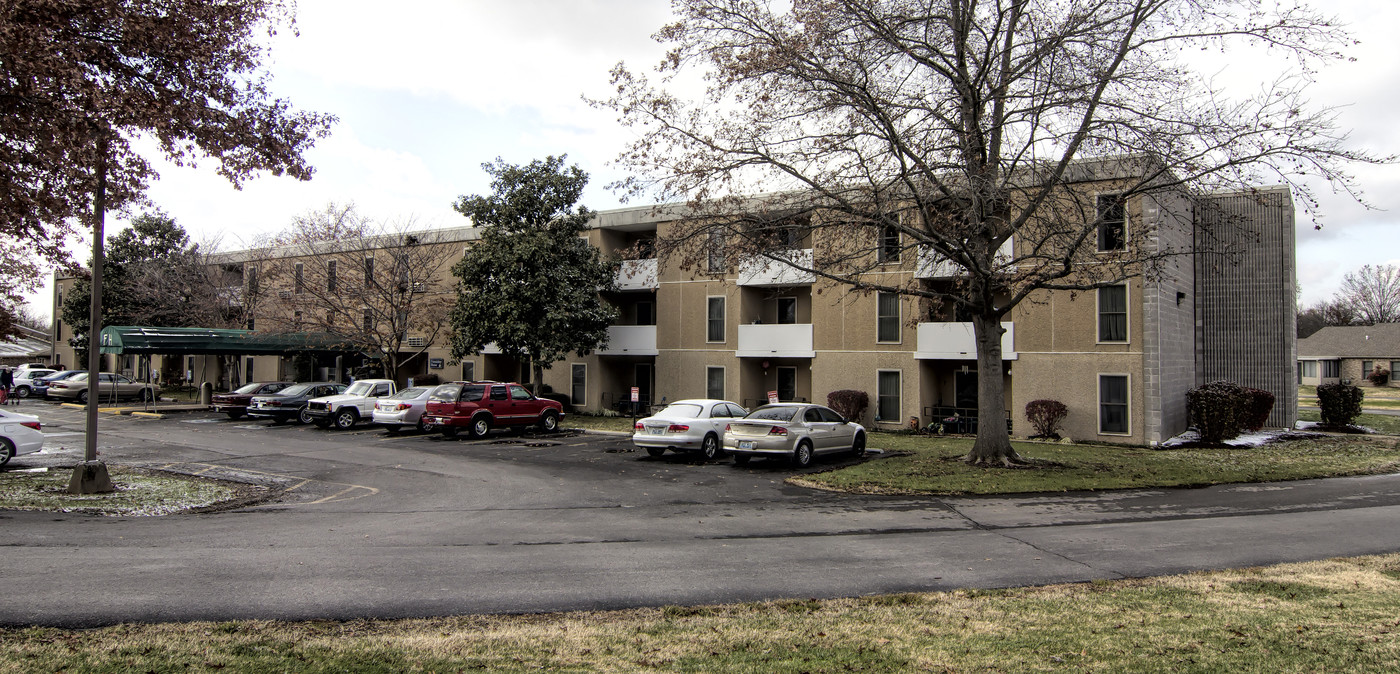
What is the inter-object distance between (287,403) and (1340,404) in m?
36.4

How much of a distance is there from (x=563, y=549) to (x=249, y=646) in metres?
4.04

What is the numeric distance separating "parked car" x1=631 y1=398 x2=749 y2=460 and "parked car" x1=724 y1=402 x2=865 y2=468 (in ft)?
2.17

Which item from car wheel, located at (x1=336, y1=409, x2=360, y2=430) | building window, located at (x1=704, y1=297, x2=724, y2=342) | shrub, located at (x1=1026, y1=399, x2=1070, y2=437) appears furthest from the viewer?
building window, located at (x1=704, y1=297, x2=724, y2=342)

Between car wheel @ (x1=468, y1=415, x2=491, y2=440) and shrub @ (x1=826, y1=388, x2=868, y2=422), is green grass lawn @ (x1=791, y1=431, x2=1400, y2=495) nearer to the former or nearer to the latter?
shrub @ (x1=826, y1=388, x2=868, y2=422)

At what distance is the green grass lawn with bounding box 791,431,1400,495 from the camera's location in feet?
48.6

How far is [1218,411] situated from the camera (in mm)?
22750

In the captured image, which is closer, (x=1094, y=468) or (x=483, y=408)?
(x=1094, y=468)

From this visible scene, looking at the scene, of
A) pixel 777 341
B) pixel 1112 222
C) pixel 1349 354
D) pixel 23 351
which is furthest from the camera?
pixel 1349 354

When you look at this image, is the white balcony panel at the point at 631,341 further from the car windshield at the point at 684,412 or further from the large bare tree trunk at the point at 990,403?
the large bare tree trunk at the point at 990,403

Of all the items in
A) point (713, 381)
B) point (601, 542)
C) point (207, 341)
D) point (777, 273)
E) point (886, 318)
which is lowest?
point (601, 542)

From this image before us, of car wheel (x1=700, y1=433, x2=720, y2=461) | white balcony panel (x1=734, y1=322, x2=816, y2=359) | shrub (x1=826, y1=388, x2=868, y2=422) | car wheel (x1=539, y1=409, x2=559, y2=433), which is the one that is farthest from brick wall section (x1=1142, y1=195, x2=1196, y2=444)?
car wheel (x1=539, y1=409, x2=559, y2=433)

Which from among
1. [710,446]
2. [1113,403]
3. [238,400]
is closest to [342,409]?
[238,400]

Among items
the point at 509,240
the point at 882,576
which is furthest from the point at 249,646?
the point at 509,240

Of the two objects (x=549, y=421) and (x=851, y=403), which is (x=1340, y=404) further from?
(x=549, y=421)
